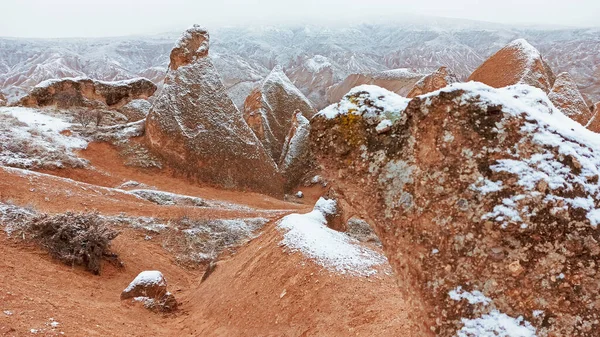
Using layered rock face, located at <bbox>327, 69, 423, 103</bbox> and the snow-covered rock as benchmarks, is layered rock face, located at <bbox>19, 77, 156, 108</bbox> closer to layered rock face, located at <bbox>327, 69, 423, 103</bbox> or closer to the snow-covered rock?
the snow-covered rock

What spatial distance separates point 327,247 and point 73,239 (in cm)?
544

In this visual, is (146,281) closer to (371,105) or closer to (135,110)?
(371,105)

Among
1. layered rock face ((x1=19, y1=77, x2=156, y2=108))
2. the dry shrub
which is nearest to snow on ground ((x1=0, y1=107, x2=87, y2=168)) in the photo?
layered rock face ((x1=19, y1=77, x2=156, y2=108))

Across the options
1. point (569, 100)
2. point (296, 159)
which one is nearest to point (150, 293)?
point (296, 159)

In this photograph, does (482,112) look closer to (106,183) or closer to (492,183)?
(492,183)

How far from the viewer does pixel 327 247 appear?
8.73 metres

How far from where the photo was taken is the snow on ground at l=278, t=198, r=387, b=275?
8.09m

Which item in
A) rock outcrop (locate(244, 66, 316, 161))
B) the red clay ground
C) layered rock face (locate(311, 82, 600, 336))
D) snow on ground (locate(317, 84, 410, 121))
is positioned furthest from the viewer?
rock outcrop (locate(244, 66, 316, 161))

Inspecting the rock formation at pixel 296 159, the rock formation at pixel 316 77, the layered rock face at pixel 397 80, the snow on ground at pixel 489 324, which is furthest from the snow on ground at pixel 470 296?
the rock formation at pixel 316 77

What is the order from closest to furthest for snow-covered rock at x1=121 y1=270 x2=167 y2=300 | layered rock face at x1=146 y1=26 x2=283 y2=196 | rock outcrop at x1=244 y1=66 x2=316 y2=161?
snow-covered rock at x1=121 y1=270 x2=167 y2=300 < layered rock face at x1=146 y1=26 x2=283 y2=196 < rock outcrop at x1=244 y1=66 x2=316 y2=161

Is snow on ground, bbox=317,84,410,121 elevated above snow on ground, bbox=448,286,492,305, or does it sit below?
above

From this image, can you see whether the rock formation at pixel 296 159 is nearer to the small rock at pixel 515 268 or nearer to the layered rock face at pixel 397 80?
the layered rock face at pixel 397 80

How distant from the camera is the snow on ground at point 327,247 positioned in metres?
8.09

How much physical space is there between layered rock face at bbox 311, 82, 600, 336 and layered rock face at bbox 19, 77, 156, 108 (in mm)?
24857
